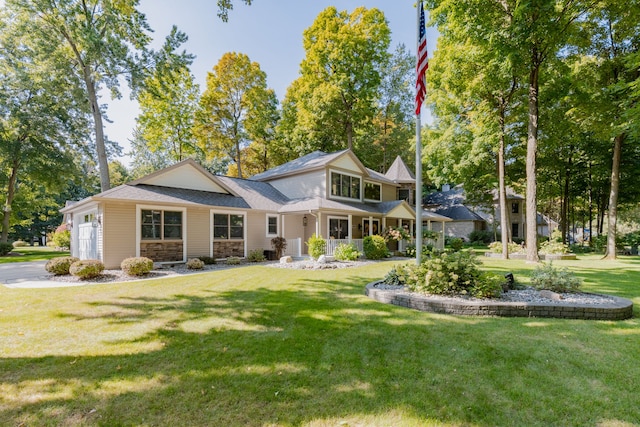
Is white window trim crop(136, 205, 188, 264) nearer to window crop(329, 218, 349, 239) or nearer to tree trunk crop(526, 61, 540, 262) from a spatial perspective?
window crop(329, 218, 349, 239)

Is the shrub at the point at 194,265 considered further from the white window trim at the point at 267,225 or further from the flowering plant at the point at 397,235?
the flowering plant at the point at 397,235

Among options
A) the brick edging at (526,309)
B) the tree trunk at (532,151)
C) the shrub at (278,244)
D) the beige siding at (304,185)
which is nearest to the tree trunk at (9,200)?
the beige siding at (304,185)

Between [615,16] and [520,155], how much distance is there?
7.89 m

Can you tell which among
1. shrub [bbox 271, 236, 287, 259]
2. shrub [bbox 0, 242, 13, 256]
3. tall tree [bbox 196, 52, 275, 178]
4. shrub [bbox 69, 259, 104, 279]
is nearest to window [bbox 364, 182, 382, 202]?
shrub [bbox 271, 236, 287, 259]

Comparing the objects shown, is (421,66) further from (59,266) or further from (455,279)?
(59,266)

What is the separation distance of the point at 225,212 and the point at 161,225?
9.45 ft

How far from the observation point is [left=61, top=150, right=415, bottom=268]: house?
11.4 meters

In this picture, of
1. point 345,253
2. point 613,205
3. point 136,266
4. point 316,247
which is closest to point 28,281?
point 136,266

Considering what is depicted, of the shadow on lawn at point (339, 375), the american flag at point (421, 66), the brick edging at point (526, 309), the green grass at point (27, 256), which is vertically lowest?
the green grass at point (27, 256)

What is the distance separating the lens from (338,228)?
1730 centimetres

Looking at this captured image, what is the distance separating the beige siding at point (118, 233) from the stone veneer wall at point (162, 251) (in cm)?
41

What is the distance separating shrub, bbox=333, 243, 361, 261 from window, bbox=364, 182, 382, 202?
707 centimetres

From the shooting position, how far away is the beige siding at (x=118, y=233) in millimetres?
10930

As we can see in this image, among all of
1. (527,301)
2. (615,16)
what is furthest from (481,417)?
(615,16)
